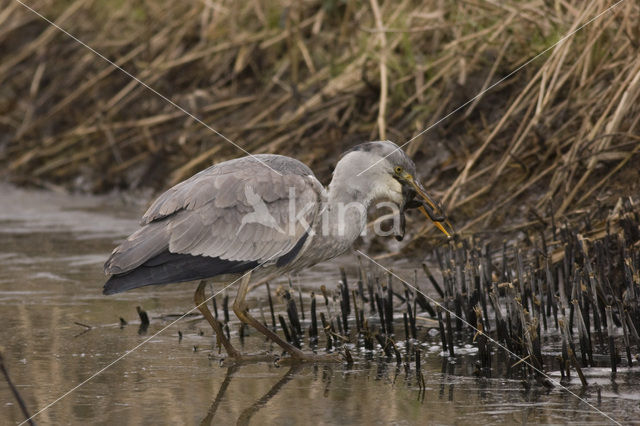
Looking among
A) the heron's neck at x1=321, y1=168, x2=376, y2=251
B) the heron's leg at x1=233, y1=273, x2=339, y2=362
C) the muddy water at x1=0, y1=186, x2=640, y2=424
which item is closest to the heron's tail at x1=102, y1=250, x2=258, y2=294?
the heron's leg at x1=233, y1=273, x2=339, y2=362

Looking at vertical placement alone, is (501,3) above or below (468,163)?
above

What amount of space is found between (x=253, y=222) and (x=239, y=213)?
83 millimetres

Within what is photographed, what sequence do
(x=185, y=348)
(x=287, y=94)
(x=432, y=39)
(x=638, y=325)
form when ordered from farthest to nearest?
(x=287, y=94) < (x=432, y=39) < (x=185, y=348) < (x=638, y=325)

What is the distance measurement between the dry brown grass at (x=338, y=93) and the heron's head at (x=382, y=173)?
1.47 meters

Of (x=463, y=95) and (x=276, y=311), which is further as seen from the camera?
(x=463, y=95)

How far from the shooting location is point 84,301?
19.7ft

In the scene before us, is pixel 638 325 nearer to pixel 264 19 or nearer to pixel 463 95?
pixel 463 95

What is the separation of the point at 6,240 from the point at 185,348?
363cm

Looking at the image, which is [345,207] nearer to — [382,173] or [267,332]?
[382,173]

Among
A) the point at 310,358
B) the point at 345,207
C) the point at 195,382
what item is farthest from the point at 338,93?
the point at 195,382

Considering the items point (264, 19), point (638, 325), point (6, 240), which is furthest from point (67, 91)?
point (638, 325)

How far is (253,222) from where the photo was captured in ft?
16.1

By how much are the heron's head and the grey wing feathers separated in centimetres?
23

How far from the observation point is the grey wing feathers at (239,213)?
15.9ft
